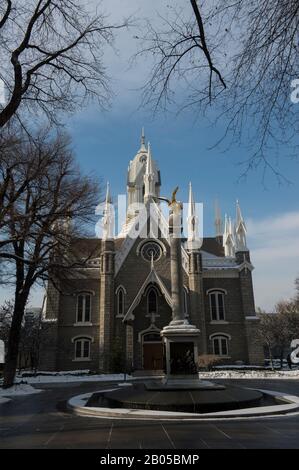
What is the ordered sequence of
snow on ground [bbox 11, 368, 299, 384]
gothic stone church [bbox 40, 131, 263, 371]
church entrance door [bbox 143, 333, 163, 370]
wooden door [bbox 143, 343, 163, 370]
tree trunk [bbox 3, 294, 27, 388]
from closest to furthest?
tree trunk [bbox 3, 294, 27, 388], snow on ground [bbox 11, 368, 299, 384], wooden door [bbox 143, 343, 163, 370], church entrance door [bbox 143, 333, 163, 370], gothic stone church [bbox 40, 131, 263, 371]

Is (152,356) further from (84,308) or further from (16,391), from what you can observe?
(16,391)

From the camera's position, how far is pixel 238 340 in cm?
3731

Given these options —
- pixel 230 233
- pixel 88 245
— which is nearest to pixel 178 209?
pixel 88 245

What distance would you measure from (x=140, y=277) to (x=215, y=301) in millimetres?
7594

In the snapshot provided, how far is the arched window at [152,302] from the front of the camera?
117ft

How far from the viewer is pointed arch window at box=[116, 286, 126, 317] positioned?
3628cm

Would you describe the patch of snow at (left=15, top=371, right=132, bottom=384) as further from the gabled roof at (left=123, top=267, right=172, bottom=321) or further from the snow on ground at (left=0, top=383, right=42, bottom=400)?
the snow on ground at (left=0, top=383, right=42, bottom=400)

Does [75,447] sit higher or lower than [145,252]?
lower

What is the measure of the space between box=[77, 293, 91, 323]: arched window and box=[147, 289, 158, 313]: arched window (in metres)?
5.66

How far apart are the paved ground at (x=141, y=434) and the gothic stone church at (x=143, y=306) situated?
2394 centimetres

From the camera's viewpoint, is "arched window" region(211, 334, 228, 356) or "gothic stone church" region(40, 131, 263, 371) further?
"arched window" region(211, 334, 228, 356)

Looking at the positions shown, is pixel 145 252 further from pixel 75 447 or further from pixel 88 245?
pixel 75 447

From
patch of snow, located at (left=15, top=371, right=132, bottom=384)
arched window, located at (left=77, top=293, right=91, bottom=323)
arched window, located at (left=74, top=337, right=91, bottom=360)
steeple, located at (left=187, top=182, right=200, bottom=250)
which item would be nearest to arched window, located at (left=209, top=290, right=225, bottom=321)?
A: steeple, located at (left=187, top=182, right=200, bottom=250)

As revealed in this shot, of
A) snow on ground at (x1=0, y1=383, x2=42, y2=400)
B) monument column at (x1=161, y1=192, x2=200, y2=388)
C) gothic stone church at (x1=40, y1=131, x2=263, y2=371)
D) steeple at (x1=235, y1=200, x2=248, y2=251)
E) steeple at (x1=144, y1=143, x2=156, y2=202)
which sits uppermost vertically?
steeple at (x1=144, y1=143, x2=156, y2=202)
